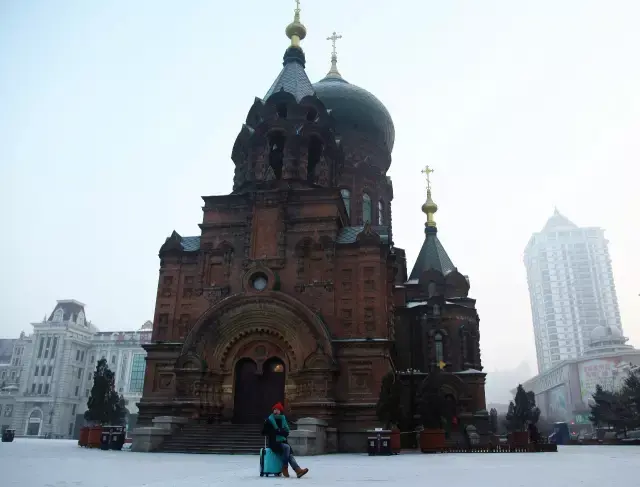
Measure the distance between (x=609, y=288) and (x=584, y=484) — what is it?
11723cm

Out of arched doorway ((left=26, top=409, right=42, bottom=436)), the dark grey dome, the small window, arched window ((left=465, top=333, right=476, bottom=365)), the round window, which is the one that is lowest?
arched doorway ((left=26, top=409, right=42, bottom=436))

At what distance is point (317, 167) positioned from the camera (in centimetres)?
2584

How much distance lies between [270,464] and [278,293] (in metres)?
11.5

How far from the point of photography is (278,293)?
21250mm

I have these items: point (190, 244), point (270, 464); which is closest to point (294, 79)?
point (190, 244)

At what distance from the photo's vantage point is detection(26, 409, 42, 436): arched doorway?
2309 inches

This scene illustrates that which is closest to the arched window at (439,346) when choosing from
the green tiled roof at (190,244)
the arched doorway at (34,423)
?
the green tiled roof at (190,244)

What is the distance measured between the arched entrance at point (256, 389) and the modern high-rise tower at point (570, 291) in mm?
102737

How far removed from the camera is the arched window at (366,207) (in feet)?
113

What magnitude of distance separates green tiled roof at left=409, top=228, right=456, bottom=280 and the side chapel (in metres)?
7.44

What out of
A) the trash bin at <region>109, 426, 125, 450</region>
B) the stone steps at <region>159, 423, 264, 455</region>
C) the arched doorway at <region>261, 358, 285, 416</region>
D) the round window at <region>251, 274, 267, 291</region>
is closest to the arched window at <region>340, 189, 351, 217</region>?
the round window at <region>251, 274, 267, 291</region>

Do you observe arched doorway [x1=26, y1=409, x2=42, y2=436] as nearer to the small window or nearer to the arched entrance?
the arched entrance

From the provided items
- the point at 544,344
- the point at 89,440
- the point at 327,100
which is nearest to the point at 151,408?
the point at 89,440

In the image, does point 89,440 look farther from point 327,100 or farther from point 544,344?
point 544,344
